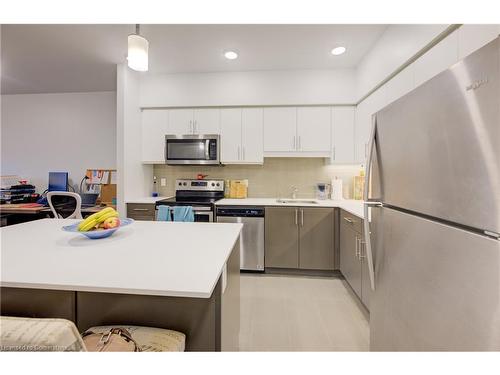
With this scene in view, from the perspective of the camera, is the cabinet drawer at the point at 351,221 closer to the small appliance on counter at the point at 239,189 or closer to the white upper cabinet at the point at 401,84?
the white upper cabinet at the point at 401,84

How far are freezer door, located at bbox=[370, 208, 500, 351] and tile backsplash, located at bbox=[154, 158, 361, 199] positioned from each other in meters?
1.98

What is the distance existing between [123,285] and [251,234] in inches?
81.9

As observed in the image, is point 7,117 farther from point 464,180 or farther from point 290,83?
point 464,180

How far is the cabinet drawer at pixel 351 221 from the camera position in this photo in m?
2.01

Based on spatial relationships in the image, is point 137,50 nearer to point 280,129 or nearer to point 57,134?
point 280,129

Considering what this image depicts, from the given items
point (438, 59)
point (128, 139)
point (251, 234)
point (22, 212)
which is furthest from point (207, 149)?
point (22, 212)

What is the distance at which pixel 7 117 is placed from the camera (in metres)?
3.85

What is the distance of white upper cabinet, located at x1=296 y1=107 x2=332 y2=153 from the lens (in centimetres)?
290

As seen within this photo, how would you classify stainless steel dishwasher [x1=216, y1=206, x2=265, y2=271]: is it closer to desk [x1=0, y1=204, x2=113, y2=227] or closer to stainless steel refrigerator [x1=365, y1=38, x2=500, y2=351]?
stainless steel refrigerator [x1=365, y1=38, x2=500, y2=351]

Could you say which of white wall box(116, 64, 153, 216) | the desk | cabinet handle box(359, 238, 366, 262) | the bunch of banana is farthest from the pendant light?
the desk

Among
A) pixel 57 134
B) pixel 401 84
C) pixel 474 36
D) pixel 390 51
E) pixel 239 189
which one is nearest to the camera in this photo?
pixel 474 36

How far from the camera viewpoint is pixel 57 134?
3.80 m

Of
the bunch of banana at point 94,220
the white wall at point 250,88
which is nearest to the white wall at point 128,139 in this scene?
the white wall at point 250,88
